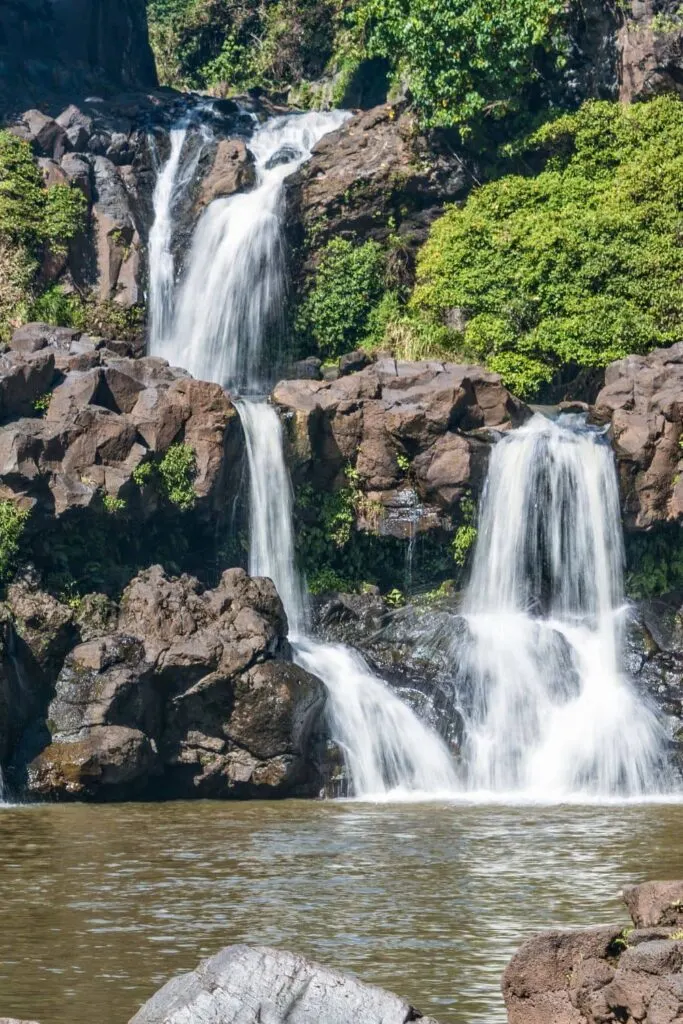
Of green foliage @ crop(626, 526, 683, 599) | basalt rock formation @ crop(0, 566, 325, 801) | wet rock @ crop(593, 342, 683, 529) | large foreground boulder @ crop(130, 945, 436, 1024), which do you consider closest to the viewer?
large foreground boulder @ crop(130, 945, 436, 1024)

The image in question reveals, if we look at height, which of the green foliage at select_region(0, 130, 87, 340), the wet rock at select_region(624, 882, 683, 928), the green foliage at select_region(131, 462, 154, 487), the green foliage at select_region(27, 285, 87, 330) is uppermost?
the green foliage at select_region(0, 130, 87, 340)

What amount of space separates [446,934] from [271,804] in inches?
429

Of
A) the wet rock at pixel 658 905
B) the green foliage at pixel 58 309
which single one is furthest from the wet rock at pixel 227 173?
the wet rock at pixel 658 905

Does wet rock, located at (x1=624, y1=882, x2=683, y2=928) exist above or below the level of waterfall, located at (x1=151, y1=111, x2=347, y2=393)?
below

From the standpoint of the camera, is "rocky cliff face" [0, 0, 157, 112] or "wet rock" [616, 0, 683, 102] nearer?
"wet rock" [616, 0, 683, 102]

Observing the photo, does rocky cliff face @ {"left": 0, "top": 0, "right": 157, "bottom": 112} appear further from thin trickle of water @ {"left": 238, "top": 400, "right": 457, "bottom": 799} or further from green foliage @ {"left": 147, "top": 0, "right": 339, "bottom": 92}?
thin trickle of water @ {"left": 238, "top": 400, "right": 457, "bottom": 799}

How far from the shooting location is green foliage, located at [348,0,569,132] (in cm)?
4122

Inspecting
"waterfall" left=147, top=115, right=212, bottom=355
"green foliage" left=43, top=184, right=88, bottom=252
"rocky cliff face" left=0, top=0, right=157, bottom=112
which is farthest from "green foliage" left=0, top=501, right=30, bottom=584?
"rocky cliff face" left=0, top=0, right=157, bottom=112

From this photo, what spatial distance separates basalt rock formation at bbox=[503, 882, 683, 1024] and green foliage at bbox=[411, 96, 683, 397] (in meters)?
28.5

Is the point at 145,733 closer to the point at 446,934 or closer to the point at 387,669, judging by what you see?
the point at 387,669

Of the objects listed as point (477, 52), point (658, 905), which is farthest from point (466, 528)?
point (658, 905)

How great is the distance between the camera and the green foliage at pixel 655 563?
3309cm

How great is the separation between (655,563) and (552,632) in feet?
11.8

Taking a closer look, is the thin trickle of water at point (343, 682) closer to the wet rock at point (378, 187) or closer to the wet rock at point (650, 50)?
the wet rock at point (378, 187)
